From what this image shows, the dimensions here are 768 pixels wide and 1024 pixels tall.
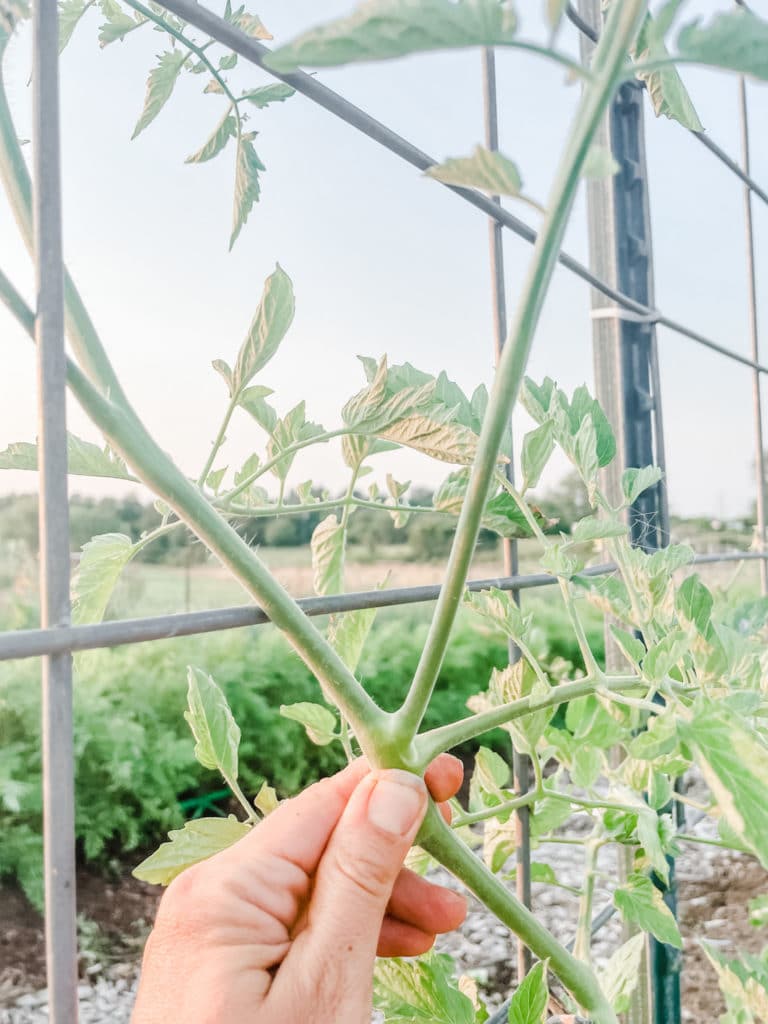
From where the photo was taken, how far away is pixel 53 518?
220 millimetres

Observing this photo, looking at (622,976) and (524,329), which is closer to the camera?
(524,329)

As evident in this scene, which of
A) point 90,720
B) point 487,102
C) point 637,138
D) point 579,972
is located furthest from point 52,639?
point 90,720

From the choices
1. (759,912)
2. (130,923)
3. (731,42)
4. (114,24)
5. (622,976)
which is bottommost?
(130,923)

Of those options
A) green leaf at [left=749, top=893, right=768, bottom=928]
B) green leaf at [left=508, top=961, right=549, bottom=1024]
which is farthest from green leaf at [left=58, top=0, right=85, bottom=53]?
green leaf at [left=749, top=893, right=768, bottom=928]

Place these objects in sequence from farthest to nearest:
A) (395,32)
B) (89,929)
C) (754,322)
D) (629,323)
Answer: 1. (89,929)
2. (754,322)
3. (629,323)
4. (395,32)

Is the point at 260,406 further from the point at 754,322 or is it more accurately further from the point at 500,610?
the point at 754,322

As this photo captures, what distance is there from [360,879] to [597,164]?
0.20m

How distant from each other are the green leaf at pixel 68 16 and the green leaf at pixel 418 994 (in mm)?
382

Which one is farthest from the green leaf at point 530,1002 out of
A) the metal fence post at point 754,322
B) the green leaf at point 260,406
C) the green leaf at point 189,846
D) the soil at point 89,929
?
the soil at point 89,929

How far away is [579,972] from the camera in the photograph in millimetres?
331

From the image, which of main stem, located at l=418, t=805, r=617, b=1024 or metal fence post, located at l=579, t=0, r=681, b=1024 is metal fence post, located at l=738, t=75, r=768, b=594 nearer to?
metal fence post, located at l=579, t=0, r=681, b=1024

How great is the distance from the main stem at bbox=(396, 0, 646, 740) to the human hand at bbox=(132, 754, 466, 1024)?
1.3 inches

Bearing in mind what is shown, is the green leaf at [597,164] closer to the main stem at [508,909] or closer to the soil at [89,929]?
the main stem at [508,909]

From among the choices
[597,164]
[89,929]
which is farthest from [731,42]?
[89,929]
